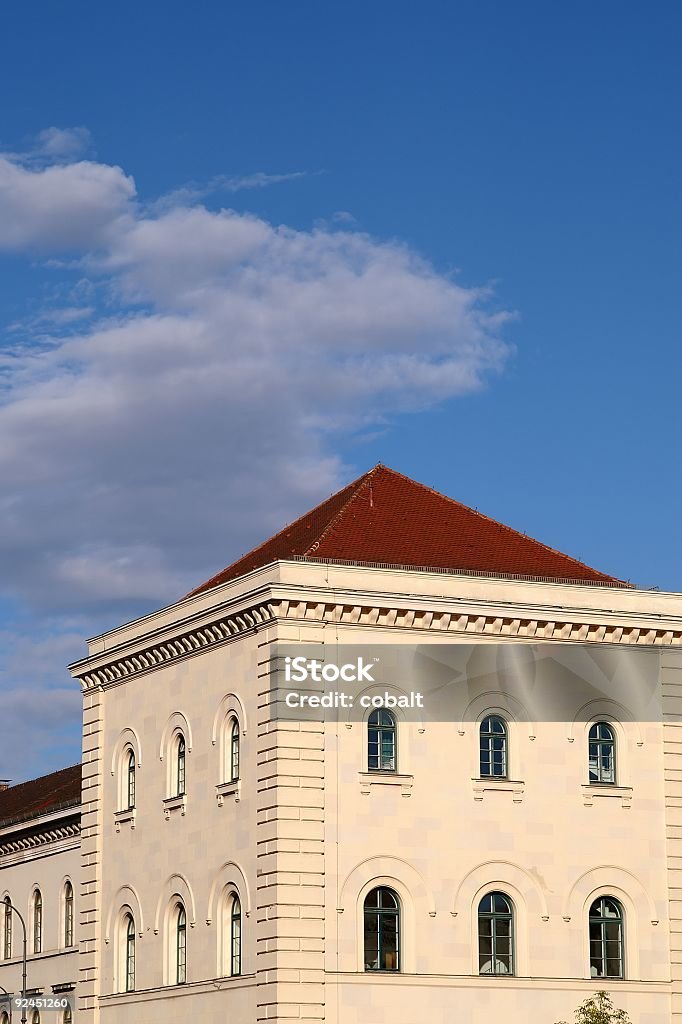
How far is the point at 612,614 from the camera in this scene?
182 ft

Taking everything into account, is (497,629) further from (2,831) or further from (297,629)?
(2,831)

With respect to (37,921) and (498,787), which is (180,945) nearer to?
(498,787)

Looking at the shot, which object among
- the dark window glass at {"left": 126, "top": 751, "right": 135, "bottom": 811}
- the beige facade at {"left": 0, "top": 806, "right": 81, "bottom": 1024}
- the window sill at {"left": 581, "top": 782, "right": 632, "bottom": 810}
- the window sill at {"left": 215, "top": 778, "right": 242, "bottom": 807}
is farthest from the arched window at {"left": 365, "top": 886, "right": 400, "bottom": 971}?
the beige facade at {"left": 0, "top": 806, "right": 81, "bottom": 1024}

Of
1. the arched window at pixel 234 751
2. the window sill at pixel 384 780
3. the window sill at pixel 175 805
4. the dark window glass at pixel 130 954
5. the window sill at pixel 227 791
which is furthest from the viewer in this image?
the dark window glass at pixel 130 954

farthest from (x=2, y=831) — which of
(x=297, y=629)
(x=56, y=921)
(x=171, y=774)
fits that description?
(x=297, y=629)

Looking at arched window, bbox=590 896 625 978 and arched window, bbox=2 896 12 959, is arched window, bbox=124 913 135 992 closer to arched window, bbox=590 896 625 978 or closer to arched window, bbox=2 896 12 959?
arched window, bbox=590 896 625 978

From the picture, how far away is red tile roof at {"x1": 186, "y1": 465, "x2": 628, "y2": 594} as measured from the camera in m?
55.6

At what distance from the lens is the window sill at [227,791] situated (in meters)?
52.8

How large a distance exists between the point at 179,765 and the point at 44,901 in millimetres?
16058

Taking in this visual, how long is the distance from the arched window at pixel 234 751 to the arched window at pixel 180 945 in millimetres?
4375

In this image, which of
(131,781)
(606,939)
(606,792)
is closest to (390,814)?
(606,792)

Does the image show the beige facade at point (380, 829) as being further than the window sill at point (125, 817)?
No

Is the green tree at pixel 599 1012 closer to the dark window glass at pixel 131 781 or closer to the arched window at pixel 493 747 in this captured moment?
the arched window at pixel 493 747

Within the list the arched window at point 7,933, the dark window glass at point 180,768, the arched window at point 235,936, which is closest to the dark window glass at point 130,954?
the dark window glass at point 180,768
